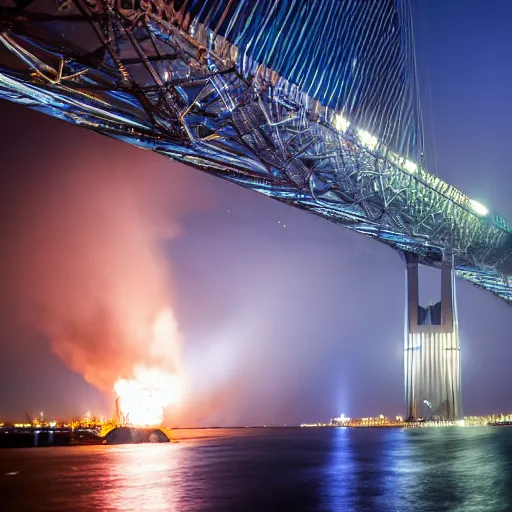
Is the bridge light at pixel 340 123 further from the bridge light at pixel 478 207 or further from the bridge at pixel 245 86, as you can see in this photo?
the bridge light at pixel 478 207

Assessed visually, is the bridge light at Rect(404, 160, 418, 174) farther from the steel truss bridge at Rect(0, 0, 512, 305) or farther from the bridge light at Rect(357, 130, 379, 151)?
the bridge light at Rect(357, 130, 379, 151)

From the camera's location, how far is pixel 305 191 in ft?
86.0

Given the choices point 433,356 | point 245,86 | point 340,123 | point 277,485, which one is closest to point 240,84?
point 245,86

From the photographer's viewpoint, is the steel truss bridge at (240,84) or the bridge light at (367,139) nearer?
the steel truss bridge at (240,84)

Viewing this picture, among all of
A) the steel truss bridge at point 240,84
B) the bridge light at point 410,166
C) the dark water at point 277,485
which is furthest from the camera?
the bridge light at point 410,166

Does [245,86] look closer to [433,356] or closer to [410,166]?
[410,166]

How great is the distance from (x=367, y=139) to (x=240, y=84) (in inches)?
322

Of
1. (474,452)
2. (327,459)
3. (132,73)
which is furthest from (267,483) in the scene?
(132,73)

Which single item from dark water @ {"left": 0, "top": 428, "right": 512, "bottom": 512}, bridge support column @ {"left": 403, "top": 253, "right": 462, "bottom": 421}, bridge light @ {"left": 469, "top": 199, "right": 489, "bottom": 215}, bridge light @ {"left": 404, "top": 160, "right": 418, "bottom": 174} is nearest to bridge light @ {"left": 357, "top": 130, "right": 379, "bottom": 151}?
bridge light @ {"left": 404, "top": 160, "right": 418, "bottom": 174}

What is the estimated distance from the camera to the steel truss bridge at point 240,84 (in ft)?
48.8

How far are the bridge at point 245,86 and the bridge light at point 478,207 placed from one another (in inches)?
185

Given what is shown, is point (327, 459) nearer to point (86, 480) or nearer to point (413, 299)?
point (86, 480)

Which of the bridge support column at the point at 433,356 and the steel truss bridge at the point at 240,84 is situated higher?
the steel truss bridge at the point at 240,84

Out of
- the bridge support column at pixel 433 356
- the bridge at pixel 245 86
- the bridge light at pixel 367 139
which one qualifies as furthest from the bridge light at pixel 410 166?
the bridge support column at pixel 433 356
